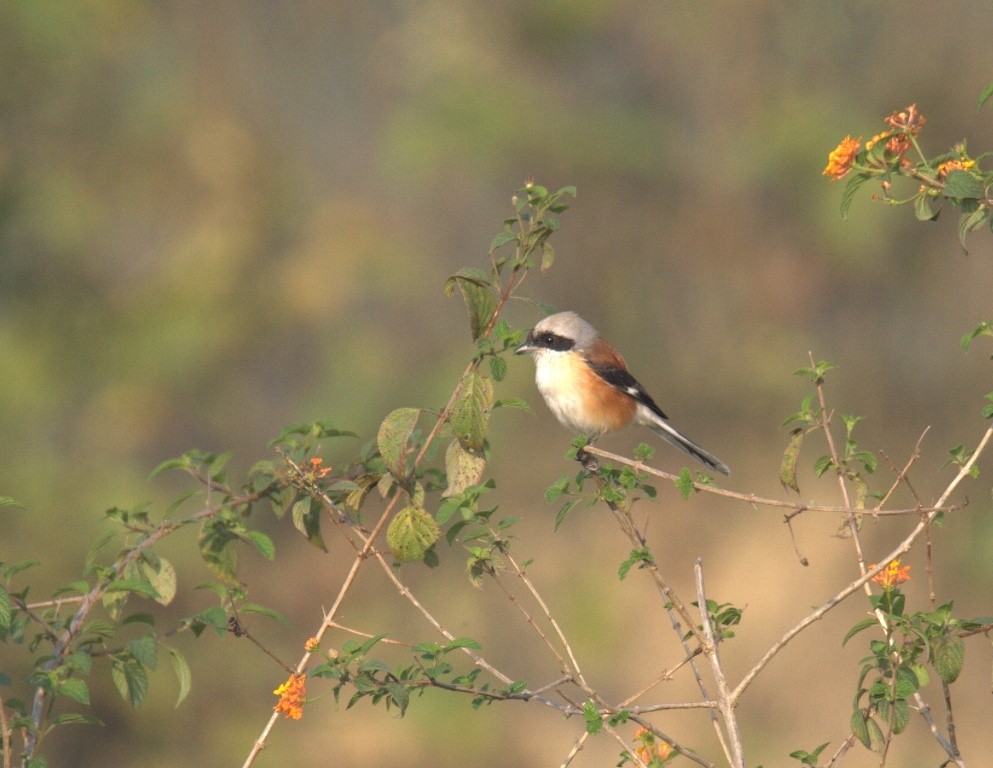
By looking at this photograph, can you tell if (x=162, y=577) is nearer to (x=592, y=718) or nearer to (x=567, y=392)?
(x=592, y=718)

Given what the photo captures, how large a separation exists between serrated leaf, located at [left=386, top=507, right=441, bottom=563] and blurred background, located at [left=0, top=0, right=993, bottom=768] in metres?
6.33

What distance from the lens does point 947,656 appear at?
2.46 m

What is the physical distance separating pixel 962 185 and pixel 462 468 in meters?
1.37

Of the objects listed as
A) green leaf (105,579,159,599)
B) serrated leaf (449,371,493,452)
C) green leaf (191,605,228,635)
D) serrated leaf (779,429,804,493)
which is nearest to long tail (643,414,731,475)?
serrated leaf (779,429,804,493)

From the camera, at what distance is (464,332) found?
400 inches

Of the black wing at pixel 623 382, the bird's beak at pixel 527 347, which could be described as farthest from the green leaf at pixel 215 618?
the black wing at pixel 623 382

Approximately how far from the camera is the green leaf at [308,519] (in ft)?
10.3

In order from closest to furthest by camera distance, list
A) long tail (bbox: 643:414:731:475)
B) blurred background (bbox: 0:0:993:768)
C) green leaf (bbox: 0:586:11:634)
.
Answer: green leaf (bbox: 0:586:11:634), long tail (bbox: 643:414:731:475), blurred background (bbox: 0:0:993:768)

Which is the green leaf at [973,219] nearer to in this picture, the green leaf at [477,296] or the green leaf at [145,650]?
the green leaf at [477,296]

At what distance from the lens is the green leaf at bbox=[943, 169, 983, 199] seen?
2.46m

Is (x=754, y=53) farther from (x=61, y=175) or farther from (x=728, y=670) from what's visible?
(x=61, y=175)

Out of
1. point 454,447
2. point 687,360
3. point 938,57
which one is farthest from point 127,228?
point 454,447

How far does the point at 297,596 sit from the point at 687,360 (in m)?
3.75

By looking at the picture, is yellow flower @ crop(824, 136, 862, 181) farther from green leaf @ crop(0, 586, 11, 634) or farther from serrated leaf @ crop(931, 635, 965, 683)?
green leaf @ crop(0, 586, 11, 634)
